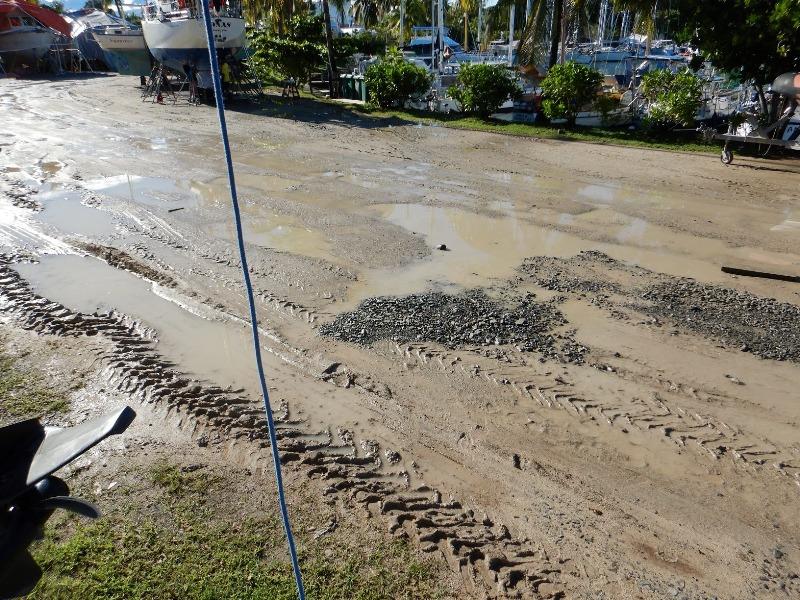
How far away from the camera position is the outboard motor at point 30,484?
84.5 inches

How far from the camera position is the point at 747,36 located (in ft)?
47.6

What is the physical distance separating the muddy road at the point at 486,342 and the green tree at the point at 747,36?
2899 millimetres

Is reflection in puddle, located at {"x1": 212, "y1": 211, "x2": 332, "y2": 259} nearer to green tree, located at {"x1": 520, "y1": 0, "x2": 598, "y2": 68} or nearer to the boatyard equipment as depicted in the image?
the boatyard equipment

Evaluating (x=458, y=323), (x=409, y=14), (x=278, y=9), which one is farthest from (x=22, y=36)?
(x=458, y=323)

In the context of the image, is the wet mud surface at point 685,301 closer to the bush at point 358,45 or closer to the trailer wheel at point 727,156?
the trailer wheel at point 727,156

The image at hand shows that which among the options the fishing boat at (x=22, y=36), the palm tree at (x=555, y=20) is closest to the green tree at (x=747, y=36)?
the palm tree at (x=555, y=20)

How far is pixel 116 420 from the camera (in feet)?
7.51

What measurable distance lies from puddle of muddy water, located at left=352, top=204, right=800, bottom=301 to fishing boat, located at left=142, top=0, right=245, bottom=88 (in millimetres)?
17135

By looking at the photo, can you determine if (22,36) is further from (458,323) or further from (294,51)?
(458,323)

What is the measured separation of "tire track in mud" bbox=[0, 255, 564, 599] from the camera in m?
3.99

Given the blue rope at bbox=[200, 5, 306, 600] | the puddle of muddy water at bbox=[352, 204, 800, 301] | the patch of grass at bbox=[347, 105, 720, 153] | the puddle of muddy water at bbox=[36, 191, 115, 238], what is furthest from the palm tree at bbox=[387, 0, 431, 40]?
the blue rope at bbox=[200, 5, 306, 600]

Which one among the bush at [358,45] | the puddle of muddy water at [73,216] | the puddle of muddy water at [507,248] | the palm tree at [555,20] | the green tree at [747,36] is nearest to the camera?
the puddle of muddy water at [507,248]

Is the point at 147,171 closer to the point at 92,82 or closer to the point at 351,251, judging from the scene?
the point at 351,251

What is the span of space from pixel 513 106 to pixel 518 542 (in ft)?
64.1
